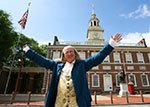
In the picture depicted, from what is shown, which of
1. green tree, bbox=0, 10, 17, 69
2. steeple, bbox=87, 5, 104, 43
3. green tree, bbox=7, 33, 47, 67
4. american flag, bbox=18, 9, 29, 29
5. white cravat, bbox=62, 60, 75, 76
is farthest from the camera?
steeple, bbox=87, 5, 104, 43

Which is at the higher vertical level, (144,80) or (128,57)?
(128,57)

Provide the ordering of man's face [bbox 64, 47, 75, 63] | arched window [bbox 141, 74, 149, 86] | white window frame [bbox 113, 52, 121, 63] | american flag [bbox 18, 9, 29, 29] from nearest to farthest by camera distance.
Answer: man's face [bbox 64, 47, 75, 63] → american flag [bbox 18, 9, 29, 29] → arched window [bbox 141, 74, 149, 86] → white window frame [bbox 113, 52, 121, 63]

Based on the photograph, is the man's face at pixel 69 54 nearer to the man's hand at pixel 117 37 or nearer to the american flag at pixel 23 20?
the man's hand at pixel 117 37

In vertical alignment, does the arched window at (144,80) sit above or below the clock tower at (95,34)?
below

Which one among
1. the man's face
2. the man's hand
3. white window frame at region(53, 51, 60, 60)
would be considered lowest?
the man's face

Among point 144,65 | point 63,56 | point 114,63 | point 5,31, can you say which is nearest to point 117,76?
point 114,63

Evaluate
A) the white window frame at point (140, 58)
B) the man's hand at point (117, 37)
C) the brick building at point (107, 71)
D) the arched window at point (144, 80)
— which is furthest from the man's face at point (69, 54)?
the white window frame at point (140, 58)

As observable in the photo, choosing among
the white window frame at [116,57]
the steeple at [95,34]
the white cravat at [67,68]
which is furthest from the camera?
the steeple at [95,34]

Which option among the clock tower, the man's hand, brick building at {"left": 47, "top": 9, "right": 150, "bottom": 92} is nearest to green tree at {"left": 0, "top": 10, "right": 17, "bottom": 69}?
brick building at {"left": 47, "top": 9, "right": 150, "bottom": 92}

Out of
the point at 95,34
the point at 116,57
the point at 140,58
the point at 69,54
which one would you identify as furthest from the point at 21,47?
the point at 140,58

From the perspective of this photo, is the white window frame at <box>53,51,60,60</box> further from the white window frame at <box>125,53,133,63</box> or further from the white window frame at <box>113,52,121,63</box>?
the white window frame at <box>125,53,133,63</box>

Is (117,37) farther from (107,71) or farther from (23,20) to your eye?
(107,71)

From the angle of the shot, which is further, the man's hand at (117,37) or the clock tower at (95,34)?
the clock tower at (95,34)

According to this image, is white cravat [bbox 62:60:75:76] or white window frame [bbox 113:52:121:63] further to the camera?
white window frame [bbox 113:52:121:63]
